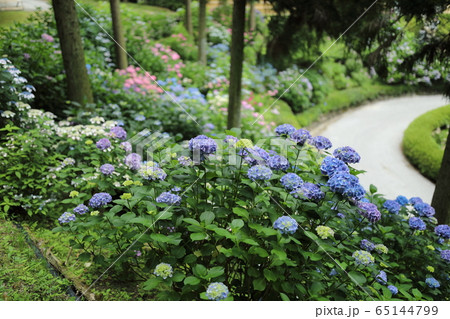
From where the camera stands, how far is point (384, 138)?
8.46 m

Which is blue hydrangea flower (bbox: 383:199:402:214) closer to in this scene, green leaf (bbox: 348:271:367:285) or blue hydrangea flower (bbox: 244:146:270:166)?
green leaf (bbox: 348:271:367:285)

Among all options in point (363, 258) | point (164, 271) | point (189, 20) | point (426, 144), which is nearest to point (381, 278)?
point (363, 258)

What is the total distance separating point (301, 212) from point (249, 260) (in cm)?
41

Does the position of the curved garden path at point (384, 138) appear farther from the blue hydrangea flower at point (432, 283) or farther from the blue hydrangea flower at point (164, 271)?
the blue hydrangea flower at point (164, 271)

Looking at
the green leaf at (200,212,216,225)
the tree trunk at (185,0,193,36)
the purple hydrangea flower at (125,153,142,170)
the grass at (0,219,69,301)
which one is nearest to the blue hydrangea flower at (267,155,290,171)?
the green leaf at (200,212,216,225)

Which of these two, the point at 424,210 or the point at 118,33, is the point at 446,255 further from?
the point at 118,33

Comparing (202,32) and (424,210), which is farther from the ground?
(202,32)

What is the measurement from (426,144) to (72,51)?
668 cm

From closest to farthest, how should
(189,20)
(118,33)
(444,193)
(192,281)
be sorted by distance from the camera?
(192,281)
(444,193)
(118,33)
(189,20)

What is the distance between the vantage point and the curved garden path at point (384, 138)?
6.57 m

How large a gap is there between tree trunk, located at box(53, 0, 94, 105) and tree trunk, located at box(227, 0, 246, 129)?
75.0 inches

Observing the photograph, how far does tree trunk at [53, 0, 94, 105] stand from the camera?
431cm

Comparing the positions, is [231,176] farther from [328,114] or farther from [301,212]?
[328,114]
